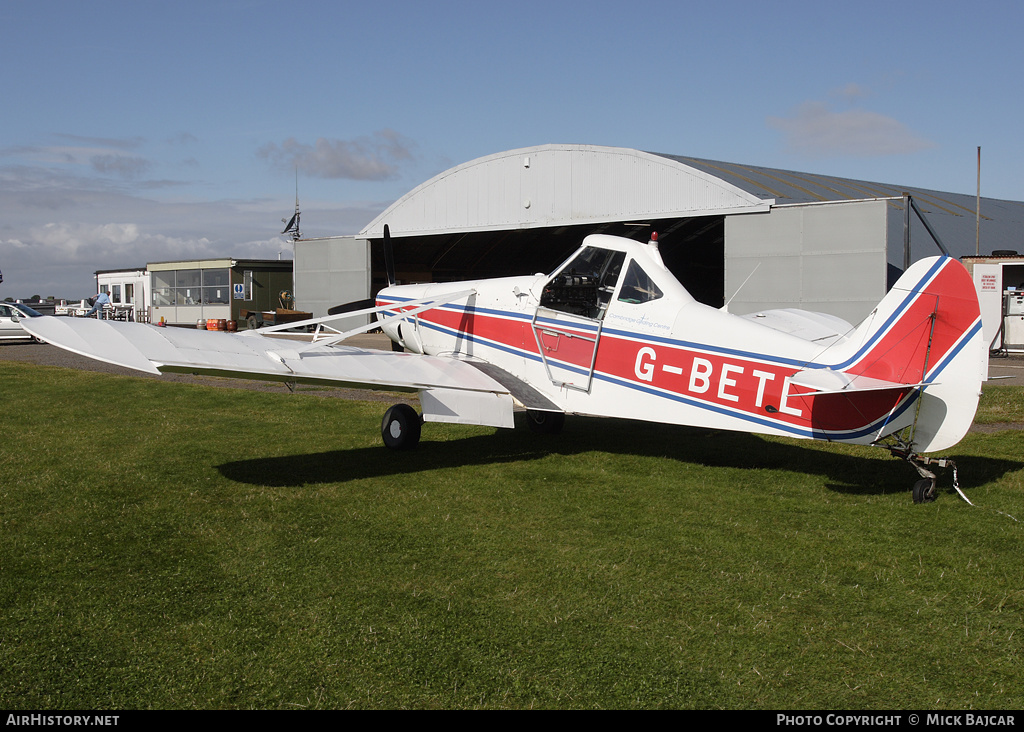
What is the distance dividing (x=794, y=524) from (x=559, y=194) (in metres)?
17.4

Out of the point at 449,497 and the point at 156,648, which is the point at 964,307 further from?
the point at 156,648

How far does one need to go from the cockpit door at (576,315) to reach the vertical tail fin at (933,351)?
2.71 meters

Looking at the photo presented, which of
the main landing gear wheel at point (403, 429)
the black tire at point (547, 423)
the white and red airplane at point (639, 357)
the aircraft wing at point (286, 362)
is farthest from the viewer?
the black tire at point (547, 423)

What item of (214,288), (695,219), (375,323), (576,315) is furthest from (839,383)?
(214,288)

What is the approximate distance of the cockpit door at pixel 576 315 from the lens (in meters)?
8.44

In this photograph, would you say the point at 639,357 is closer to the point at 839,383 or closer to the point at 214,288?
the point at 839,383

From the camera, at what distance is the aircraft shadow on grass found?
7.73 meters

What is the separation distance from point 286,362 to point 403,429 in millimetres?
1810

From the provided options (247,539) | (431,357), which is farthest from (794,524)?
(431,357)

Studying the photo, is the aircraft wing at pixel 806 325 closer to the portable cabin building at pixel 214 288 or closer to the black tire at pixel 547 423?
the black tire at pixel 547 423

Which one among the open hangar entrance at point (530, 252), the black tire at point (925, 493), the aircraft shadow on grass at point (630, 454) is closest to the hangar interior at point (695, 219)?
the open hangar entrance at point (530, 252)

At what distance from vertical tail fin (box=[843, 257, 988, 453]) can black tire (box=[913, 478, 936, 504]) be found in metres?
0.31

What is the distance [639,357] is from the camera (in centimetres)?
802
